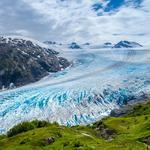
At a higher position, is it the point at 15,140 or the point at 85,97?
the point at 15,140

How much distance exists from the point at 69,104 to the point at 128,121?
111m

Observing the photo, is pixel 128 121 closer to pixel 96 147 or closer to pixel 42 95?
pixel 96 147

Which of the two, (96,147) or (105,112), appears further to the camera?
(105,112)

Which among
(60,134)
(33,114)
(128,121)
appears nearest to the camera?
(60,134)

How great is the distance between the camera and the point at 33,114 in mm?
170250

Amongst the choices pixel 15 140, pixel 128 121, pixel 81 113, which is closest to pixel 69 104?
pixel 81 113

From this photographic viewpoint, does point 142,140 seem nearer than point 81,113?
Yes

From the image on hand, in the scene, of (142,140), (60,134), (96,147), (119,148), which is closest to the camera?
(119,148)

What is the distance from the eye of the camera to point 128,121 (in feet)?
218

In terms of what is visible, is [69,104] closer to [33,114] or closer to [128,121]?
[33,114]

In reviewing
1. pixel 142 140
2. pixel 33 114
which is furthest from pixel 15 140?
pixel 33 114

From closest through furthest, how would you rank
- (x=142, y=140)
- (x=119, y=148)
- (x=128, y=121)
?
(x=119, y=148), (x=142, y=140), (x=128, y=121)

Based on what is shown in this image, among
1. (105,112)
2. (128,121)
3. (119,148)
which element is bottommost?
(105,112)

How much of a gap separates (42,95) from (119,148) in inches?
6348
